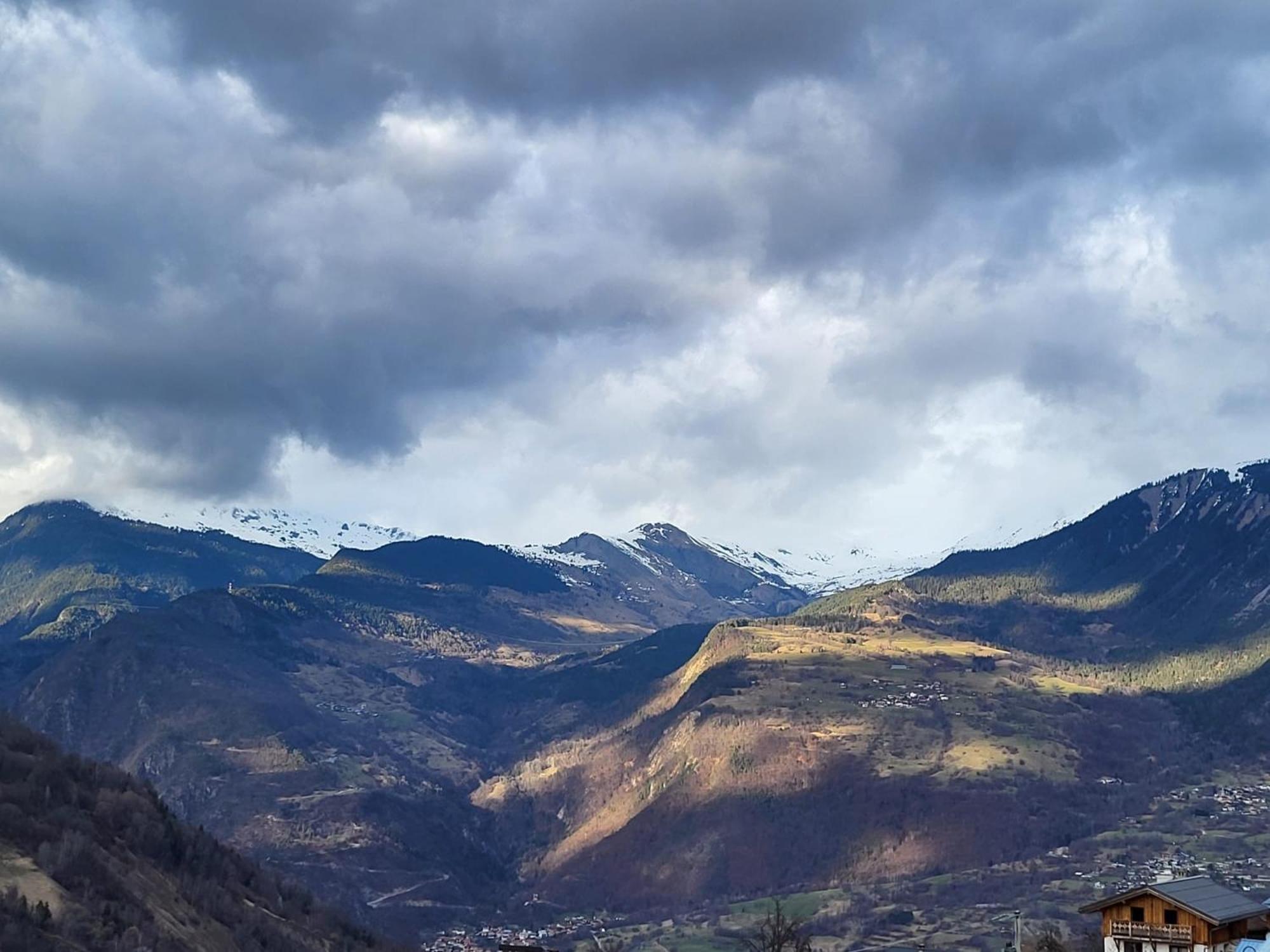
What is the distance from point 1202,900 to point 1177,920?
2.87m

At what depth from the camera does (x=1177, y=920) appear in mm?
98750

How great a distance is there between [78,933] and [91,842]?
28035 millimetres

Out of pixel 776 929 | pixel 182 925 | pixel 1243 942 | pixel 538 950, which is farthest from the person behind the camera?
pixel 182 925

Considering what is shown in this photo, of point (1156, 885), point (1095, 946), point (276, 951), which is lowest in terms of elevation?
point (276, 951)

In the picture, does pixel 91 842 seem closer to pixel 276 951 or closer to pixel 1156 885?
pixel 276 951

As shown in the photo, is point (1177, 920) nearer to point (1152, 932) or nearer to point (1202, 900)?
point (1152, 932)

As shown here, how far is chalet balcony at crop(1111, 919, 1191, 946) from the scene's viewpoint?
3863 inches

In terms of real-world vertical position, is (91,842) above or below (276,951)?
above

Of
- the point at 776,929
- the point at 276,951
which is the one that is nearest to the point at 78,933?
the point at 276,951

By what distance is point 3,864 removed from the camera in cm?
17075

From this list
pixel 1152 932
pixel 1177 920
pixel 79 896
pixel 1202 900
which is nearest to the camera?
pixel 1177 920

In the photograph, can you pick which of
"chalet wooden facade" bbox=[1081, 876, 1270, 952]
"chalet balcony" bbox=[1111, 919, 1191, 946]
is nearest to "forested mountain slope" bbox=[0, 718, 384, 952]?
"chalet balcony" bbox=[1111, 919, 1191, 946]

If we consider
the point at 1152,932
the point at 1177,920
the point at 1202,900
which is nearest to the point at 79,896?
the point at 1152,932

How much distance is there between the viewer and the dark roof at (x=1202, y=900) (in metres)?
97.2
